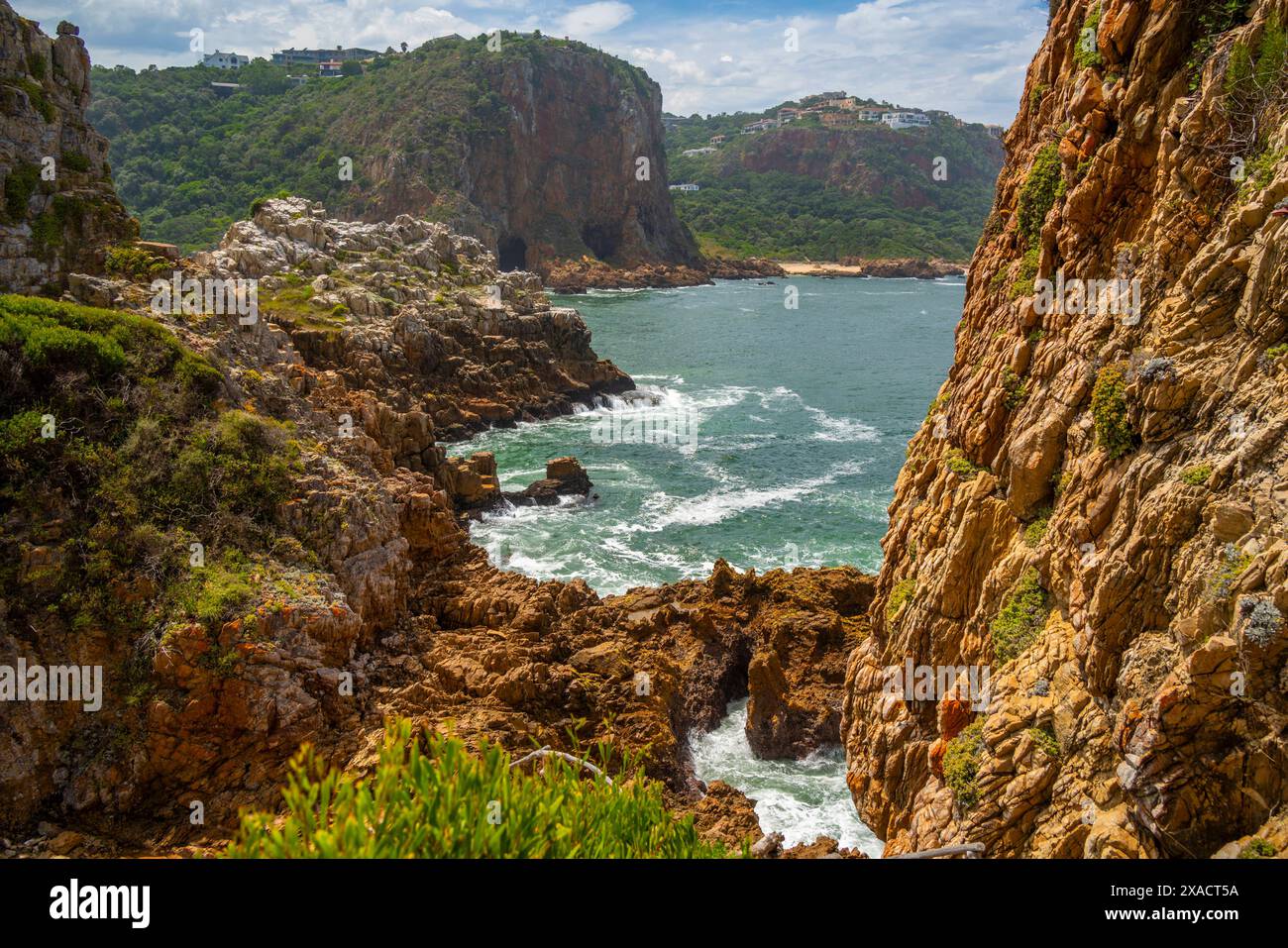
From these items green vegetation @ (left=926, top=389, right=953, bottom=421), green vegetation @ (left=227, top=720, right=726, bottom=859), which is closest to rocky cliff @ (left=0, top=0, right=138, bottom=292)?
green vegetation @ (left=926, top=389, right=953, bottom=421)

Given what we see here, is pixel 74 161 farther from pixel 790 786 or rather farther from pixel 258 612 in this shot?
pixel 790 786

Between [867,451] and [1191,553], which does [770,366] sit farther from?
[1191,553]

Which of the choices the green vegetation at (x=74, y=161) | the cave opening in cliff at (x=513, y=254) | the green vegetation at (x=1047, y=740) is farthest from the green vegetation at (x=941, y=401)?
the cave opening in cliff at (x=513, y=254)

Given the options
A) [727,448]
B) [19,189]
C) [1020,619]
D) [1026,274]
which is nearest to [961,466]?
[1026,274]

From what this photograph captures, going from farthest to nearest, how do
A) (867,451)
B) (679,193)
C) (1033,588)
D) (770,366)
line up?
1. (679,193)
2. (770,366)
3. (867,451)
4. (1033,588)

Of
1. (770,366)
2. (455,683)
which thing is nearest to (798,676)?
(455,683)

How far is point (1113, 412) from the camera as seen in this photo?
10.8 m

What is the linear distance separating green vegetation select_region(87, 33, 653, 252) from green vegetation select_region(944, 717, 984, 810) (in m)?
100.0

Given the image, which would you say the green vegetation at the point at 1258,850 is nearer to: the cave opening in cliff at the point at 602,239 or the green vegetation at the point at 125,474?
the green vegetation at the point at 125,474

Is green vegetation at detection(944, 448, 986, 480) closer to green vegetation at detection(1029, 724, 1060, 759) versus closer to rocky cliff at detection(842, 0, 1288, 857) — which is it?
rocky cliff at detection(842, 0, 1288, 857)

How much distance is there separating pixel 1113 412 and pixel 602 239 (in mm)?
133874
